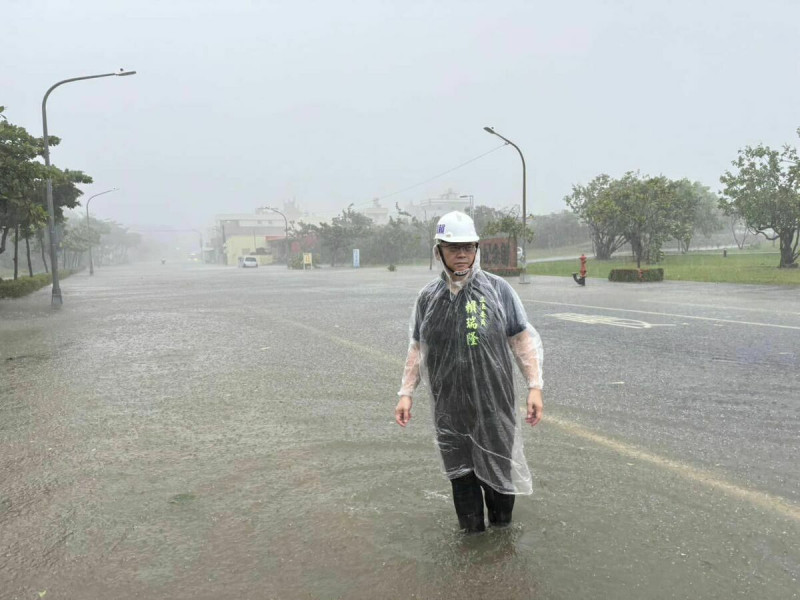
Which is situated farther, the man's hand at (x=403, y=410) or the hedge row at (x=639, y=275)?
the hedge row at (x=639, y=275)

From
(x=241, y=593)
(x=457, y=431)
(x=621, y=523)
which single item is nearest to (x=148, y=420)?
(x=241, y=593)

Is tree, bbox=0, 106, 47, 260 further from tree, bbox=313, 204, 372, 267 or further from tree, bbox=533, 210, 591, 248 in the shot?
tree, bbox=533, 210, 591, 248

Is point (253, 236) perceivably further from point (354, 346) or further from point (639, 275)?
point (354, 346)

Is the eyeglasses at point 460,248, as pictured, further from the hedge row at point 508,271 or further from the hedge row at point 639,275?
the hedge row at point 508,271

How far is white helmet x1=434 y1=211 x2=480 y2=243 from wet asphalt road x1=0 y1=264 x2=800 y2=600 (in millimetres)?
1475

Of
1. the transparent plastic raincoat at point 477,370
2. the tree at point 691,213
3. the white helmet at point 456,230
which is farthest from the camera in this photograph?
the tree at point 691,213

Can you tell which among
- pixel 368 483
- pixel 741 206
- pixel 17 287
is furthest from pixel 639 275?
pixel 17 287

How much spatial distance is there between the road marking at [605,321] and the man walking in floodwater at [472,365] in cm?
842

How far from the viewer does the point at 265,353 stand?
29.1ft

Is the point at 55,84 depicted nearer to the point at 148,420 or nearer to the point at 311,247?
the point at 148,420

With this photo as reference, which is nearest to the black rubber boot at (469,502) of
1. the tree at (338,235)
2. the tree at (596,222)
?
the tree at (596,222)

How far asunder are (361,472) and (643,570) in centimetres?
183

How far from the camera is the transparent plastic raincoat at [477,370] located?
2.77m

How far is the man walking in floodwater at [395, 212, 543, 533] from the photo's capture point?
276 cm
